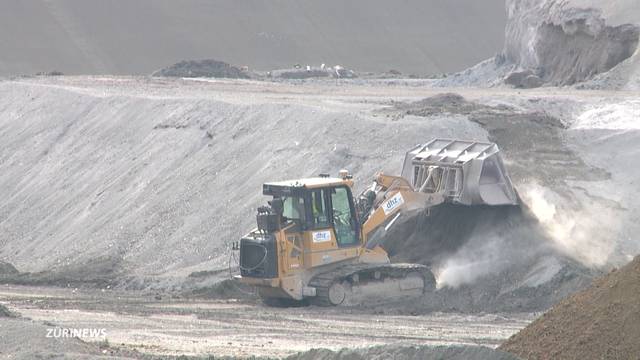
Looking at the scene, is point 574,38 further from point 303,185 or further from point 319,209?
point 303,185

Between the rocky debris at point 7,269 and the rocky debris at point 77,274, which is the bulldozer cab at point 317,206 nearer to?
the rocky debris at point 77,274

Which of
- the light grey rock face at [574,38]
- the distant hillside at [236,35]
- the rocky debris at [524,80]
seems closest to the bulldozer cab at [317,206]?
the light grey rock face at [574,38]

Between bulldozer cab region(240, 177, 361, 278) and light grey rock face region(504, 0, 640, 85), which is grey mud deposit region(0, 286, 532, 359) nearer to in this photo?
bulldozer cab region(240, 177, 361, 278)

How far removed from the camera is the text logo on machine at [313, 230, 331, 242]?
2275 cm

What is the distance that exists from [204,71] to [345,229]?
3498 cm

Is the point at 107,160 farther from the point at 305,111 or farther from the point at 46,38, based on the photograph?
the point at 46,38

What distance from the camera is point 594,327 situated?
1407 cm

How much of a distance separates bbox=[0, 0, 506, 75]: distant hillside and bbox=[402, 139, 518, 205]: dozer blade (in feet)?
169

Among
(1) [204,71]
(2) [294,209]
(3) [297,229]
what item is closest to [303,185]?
(2) [294,209]

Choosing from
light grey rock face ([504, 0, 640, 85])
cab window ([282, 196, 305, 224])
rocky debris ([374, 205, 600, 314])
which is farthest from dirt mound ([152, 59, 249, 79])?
cab window ([282, 196, 305, 224])

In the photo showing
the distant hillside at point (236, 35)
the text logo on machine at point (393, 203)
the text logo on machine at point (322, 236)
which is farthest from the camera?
the distant hillside at point (236, 35)

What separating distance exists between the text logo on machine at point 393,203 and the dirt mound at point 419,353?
30.7 feet

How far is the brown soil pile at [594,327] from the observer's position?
1366 centimetres

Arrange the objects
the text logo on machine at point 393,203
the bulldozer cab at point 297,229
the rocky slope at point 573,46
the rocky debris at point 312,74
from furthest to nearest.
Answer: the rocky debris at point 312,74 < the rocky slope at point 573,46 < the text logo on machine at point 393,203 < the bulldozer cab at point 297,229
